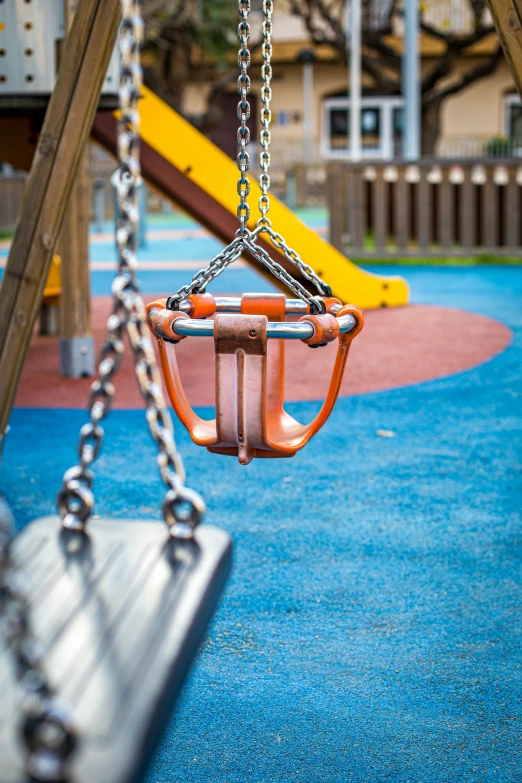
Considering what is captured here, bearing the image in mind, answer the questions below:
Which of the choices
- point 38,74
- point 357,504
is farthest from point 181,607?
point 38,74

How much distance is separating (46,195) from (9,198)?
1333 centimetres

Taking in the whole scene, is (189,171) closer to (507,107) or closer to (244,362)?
(244,362)

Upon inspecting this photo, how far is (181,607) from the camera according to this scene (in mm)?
1421

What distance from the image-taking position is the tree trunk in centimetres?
1780

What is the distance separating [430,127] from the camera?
18.1 metres

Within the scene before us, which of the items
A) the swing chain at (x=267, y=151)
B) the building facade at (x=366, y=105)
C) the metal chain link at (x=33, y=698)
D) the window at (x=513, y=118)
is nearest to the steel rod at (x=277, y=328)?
the swing chain at (x=267, y=151)

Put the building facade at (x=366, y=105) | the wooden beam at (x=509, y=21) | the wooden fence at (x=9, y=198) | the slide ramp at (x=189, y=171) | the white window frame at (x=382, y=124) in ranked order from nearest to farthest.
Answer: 1. the wooden beam at (x=509, y=21)
2. the slide ramp at (x=189, y=171)
3. the wooden fence at (x=9, y=198)
4. the white window frame at (x=382, y=124)
5. the building facade at (x=366, y=105)

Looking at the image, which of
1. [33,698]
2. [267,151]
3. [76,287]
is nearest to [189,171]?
[76,287]

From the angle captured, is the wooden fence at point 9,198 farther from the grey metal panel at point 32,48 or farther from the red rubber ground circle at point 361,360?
the grey metal panel at point 32,48

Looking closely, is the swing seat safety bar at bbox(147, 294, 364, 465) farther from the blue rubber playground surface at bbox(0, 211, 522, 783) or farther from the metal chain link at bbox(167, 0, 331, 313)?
the blue rubber playground surface at bbox(0, 211, 522, 783)

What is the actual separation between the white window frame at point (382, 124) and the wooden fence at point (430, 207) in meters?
11.3

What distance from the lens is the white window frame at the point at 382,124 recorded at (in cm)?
2309

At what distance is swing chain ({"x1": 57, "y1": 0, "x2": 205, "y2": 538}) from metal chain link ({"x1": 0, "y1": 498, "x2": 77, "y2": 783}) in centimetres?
51

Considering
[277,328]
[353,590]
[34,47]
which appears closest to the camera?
[277,328]
